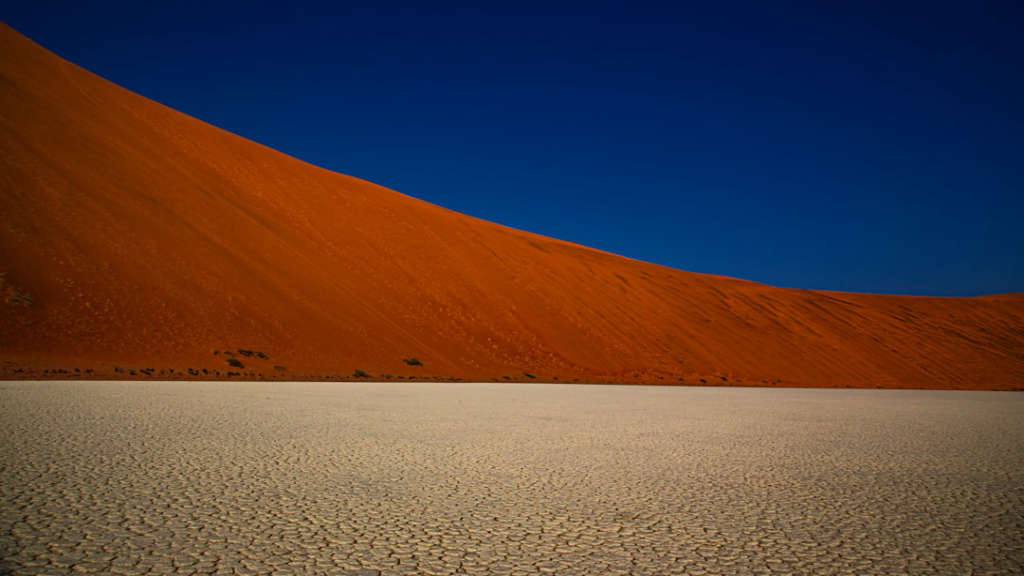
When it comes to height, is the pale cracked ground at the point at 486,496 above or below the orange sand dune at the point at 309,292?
below

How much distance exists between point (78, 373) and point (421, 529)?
1383cm

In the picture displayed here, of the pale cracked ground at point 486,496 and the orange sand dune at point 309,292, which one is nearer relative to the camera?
the pale cracked ground at point 486,496

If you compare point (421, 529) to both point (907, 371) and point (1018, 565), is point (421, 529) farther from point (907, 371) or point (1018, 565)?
point (907, 371)

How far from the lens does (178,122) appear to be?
3048 cm

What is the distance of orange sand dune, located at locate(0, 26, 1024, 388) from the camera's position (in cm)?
1723

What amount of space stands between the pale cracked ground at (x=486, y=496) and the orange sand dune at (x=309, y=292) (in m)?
10.6

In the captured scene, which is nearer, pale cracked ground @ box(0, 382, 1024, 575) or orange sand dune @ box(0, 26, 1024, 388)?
pale cracked ground @ box(0, 382, 1024, 575)

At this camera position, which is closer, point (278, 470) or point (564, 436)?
point (278, 470)

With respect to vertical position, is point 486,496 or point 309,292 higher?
point 309,292

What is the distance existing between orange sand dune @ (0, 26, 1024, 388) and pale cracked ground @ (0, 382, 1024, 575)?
34.6 ft

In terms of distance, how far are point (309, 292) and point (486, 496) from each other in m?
20.1

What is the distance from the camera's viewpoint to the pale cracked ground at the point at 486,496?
8.88 ft

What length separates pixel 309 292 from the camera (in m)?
22.5

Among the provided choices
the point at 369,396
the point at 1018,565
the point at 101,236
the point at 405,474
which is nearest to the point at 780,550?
the point at 1018,565
